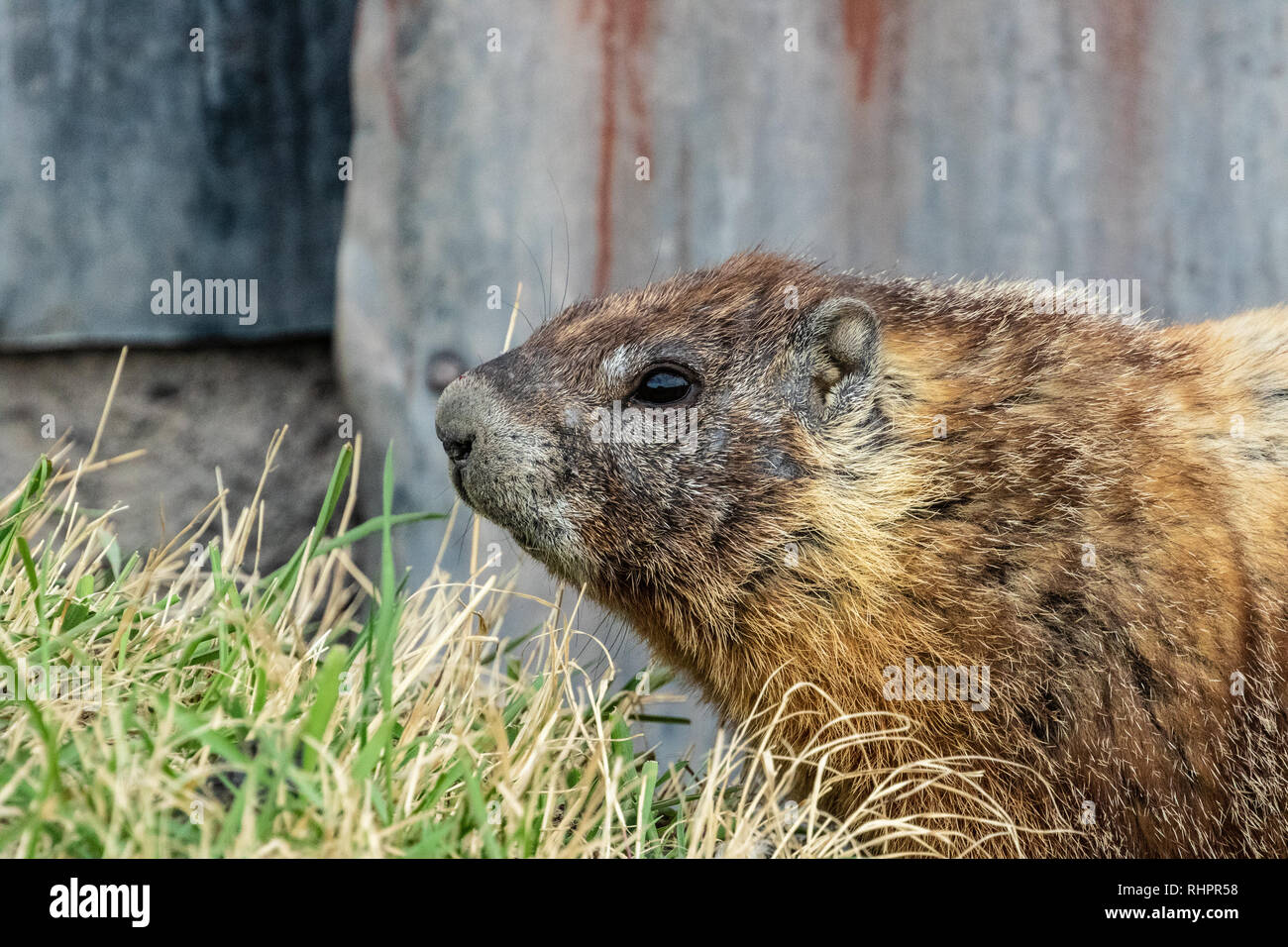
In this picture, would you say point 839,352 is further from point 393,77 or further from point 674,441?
point 393,77

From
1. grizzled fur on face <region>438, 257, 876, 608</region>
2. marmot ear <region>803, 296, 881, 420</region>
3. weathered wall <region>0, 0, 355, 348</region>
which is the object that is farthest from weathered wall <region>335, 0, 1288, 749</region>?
marmot ear <region>803, 296, 881, 420</region>

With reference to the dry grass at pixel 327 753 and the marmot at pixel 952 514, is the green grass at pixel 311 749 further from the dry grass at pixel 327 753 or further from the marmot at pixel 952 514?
the marmot at pixel 952 514

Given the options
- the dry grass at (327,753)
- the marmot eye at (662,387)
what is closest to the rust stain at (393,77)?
the dry grass at (327,753)

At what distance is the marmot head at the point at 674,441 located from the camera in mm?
3035

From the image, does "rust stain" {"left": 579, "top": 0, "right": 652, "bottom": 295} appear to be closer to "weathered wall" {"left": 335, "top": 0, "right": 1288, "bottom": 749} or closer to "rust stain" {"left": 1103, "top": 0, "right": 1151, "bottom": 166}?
"weathered wall" {"left": 335, "top": 0, "right": 1288, "bottom": 749}

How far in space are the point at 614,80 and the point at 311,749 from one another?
3358mm

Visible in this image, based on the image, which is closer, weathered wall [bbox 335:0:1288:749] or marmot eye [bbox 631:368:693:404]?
marmot eye [bbox 631:368:693:404]

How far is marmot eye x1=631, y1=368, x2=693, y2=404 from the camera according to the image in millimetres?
3188

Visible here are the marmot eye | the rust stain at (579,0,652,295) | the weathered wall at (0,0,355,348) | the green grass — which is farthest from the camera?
the weathered wall at (0,0,355,348)

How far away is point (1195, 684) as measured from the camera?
9.09ft

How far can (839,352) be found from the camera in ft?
10.2

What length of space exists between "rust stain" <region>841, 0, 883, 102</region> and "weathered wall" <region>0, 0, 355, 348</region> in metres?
2.31

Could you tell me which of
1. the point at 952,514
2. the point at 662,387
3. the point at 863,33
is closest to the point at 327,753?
the point at 662,387
